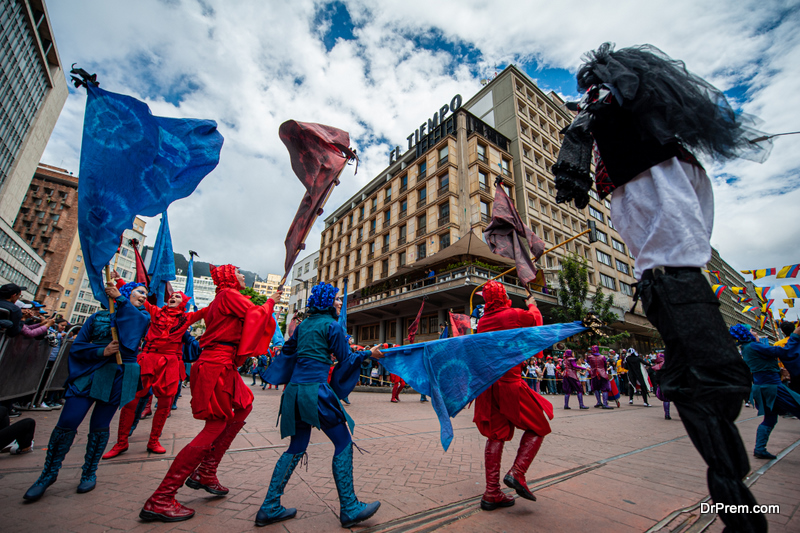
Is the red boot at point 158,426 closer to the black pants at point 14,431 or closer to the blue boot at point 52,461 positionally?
the black pants at point 14,431

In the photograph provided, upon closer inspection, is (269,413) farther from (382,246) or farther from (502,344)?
(382,246)

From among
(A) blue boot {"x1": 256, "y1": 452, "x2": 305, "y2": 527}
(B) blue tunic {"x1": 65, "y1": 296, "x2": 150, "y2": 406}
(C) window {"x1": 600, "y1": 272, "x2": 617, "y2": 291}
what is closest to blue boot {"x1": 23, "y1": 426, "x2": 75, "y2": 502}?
(B) blue tunic {"x1": 65, "y1": 296, "x2": 150, "y2": 406}

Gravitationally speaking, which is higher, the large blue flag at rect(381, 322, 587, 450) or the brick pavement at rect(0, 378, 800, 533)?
the large blue flag at rect(381, 322, 587, 450)

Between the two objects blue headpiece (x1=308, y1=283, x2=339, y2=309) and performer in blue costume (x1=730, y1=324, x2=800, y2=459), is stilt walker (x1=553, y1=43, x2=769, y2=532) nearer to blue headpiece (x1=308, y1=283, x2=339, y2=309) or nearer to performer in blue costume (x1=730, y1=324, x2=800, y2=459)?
blue headpiece (x1=308, y1=283, x2=339, y2=309)

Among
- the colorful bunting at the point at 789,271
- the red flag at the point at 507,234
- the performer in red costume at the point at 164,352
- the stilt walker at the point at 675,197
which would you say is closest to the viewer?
the stilt walker at the point at 675,197

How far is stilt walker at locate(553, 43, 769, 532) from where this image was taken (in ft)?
4.09

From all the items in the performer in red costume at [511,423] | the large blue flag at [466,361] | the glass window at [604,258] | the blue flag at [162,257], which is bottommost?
the performer in red costume at [511,423]

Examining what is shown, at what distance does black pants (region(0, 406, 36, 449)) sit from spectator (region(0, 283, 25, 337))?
1.15m

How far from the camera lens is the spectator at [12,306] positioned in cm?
405

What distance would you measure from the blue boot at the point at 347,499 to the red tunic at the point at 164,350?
3223 mm

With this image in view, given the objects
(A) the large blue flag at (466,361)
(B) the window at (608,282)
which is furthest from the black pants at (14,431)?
(B) the window at (608,282)

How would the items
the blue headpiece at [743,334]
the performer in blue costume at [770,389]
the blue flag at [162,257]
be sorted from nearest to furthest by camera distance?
the performer in blue costume at [770,389] → the blue headpiece at [743,334] → the blue flag at [162,257]

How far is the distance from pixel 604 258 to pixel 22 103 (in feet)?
206

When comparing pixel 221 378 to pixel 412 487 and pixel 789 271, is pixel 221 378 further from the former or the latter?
pixel 789 271
